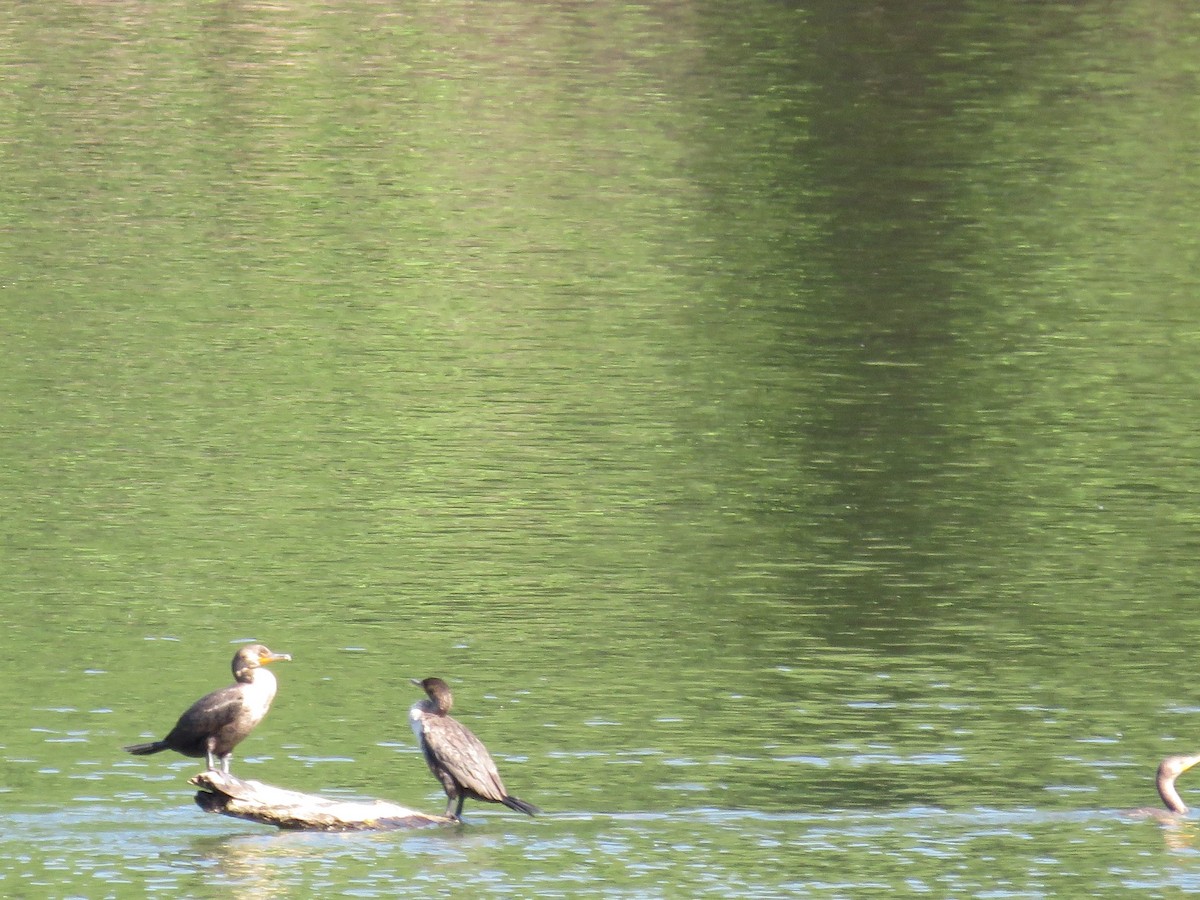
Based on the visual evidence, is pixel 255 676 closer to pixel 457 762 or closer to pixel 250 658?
pixel 250 658

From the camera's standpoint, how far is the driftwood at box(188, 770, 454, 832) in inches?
576

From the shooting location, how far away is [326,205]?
37.3 m

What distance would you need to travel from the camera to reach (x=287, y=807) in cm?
1469

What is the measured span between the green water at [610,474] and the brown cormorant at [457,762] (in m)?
0.30

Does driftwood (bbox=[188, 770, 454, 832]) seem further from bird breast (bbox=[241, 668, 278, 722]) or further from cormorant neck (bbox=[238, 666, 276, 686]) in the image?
cormorant neck (bbox=[238, 666, 276, 686])

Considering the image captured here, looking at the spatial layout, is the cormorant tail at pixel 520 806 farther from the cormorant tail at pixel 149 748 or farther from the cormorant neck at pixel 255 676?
the cormorant tail at pixel 149 748

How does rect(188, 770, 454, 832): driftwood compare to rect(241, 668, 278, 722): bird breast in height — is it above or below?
below

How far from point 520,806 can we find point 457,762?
0.45 m

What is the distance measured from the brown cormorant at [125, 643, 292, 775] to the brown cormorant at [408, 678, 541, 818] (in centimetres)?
96

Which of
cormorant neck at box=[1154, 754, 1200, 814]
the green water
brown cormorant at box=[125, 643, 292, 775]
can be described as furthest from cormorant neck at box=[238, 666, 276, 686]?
cormorant neck at box=[1154, 754, 1200, 814]

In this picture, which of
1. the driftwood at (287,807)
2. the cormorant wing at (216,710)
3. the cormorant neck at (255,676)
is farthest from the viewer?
the cormorant neck at (255,676)

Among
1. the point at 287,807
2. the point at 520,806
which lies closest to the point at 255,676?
the point at 287,807

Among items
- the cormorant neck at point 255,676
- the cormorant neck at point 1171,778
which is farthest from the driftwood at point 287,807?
the cormorant neck at point 1171,778

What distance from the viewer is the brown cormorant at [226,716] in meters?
15.2
